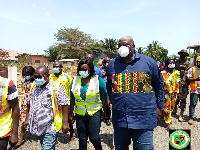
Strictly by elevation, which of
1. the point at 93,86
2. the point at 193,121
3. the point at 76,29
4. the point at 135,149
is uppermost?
the point at 76,29

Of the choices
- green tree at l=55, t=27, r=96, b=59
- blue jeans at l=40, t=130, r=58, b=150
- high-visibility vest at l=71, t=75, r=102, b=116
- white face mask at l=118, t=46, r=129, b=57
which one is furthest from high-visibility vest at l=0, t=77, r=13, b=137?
green tree at l=55, t=27, r=96, b=59

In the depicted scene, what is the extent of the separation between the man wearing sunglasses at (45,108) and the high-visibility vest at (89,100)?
321 millimetres

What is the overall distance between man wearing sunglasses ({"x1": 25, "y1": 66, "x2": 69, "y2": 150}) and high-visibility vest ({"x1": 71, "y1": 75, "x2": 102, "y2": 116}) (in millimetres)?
321

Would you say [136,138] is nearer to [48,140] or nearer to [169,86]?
[48,140]

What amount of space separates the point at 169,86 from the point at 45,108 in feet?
11.5

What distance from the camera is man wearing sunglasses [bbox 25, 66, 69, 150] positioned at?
251 cm

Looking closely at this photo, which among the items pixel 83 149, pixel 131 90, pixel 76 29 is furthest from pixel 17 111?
pixel 76 29

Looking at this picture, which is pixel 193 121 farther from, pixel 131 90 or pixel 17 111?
pixel 17 111

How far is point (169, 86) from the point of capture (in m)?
4.82

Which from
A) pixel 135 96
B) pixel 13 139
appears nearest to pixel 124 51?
pixel 135 96

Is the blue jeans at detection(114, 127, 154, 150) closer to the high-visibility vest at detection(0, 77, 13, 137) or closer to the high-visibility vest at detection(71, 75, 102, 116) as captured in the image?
the high-visibility vest at detection(71, 75, 102, 116)

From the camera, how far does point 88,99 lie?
2908 mm

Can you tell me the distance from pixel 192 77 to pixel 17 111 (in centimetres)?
454

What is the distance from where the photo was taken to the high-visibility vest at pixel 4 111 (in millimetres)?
2109
